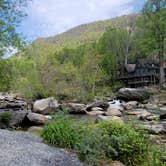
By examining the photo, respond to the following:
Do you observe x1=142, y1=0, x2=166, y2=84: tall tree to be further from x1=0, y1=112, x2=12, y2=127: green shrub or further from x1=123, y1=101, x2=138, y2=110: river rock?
x1=0, y1=112, x2=12, y2=127: green shrub

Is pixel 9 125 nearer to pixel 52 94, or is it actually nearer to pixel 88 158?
pixel 88 158

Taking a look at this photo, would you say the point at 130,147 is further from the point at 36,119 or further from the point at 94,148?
the point at 36,119

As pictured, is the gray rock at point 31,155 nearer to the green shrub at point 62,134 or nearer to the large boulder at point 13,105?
the green shrub at point 62,134

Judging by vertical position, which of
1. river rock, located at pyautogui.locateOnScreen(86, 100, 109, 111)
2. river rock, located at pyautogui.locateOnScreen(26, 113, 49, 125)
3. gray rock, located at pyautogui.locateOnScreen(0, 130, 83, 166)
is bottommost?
river rock, located at pyautogui.locateOnScreen(86, 100, 109, 111)

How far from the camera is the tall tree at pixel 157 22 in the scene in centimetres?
3406

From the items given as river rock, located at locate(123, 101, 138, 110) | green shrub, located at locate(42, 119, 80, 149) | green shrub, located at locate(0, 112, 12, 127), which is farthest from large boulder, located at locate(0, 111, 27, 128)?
river rock, located at locate(123, 101, 138, 110)

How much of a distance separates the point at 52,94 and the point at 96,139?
851 inches

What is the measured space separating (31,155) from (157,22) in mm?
31582

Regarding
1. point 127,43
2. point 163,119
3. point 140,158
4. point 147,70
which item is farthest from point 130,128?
point 127,43

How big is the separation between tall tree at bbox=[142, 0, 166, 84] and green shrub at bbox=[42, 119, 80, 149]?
2880cm

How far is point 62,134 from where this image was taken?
6980mm

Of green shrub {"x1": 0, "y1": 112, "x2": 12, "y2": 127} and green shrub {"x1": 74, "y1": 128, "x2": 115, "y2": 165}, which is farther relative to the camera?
green shrub {"x1": 0, "y1": 112, "x2": 12, "y2": 127}

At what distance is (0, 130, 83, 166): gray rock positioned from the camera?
5.54 meters

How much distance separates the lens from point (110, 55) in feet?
139
